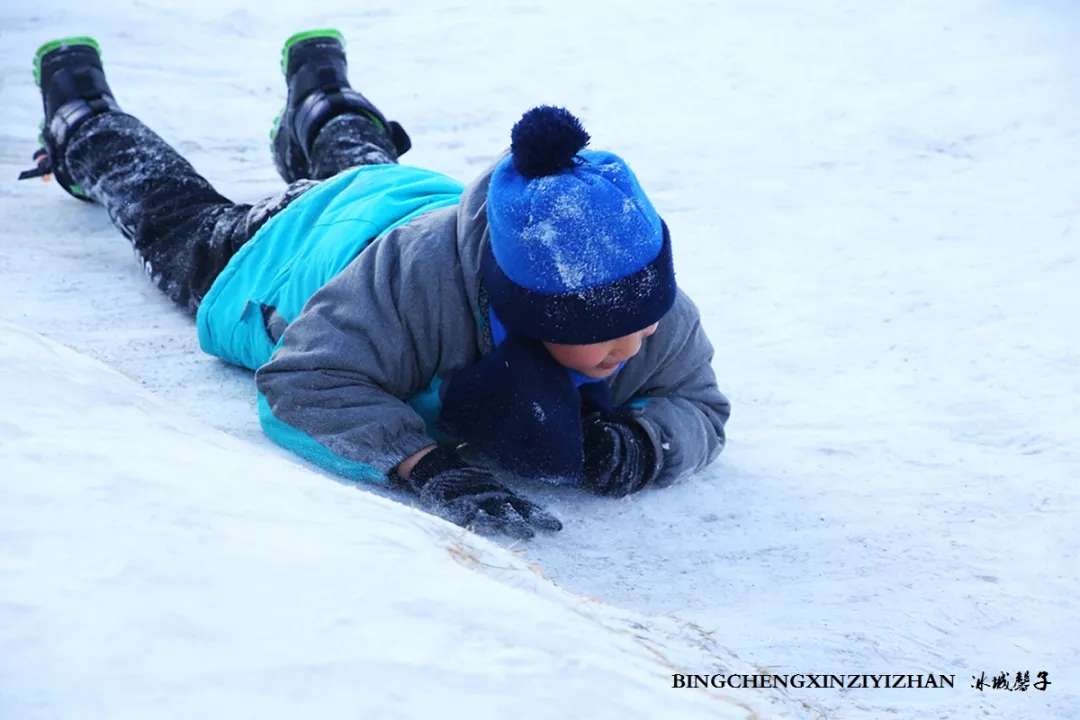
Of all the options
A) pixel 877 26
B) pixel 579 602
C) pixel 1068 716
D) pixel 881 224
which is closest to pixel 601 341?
pixel 579 602

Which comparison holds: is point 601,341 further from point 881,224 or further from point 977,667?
point 881,224

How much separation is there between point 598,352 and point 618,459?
8.2 inches

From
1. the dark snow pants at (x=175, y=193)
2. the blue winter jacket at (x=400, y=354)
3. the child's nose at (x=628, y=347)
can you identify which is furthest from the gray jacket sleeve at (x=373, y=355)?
the dark snow pants at (x=175, y=193)

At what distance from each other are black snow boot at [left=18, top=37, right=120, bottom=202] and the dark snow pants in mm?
42

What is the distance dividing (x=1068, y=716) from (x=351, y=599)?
110 cm

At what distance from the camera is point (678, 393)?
7.91 ft

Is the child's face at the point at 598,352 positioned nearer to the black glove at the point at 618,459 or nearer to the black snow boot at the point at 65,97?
the black glove at the point at 618,459

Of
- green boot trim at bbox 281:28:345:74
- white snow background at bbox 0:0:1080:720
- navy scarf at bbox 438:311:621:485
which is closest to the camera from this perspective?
white snow background at bbox 0:0:1080:720

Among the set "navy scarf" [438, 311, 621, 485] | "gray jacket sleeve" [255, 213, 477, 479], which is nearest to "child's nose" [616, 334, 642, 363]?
Result: "navy scarf" [438, 311, 621, 485]

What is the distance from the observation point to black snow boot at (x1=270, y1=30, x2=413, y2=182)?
3.45m

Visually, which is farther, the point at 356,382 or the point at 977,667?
the point at 356,382

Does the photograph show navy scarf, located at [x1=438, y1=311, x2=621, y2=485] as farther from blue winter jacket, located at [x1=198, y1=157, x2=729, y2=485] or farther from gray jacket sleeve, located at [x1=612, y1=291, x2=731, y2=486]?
gray jacket sleeve, located at [x1=612, y1=291, x2=731, y2=486]

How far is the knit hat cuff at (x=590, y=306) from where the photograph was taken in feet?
6.66

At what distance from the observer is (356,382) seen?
2.20 m
